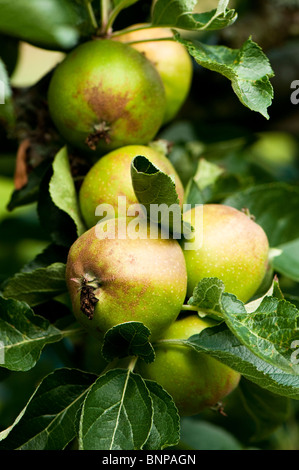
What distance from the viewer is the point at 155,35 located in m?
0.90

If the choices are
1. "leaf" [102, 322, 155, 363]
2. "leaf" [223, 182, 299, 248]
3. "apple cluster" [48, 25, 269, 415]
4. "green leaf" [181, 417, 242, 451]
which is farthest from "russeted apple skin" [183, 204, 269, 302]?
"green leaf" [181, 417, 242, 451]

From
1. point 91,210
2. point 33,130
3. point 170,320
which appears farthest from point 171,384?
point 33,130

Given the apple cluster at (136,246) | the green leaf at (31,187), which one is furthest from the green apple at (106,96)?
the green leaf at (31,187)

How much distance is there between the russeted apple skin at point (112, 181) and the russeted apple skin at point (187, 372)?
0.17 m

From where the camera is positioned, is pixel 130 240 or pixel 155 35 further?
pixel 155 35

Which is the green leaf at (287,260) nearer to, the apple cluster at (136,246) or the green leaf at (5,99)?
the apple cluster at (136,246)

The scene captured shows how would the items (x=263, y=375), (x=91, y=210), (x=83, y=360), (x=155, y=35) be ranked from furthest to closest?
1. (x=83, y=360)
2. (x=155, y=35)
3. (x=91, y=210)
4. (x=263, y=375)

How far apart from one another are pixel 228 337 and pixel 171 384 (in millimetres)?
93

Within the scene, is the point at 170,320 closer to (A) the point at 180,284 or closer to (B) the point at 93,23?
(A) the point at 180,284

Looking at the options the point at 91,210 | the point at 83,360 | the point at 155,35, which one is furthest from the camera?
the point at 83,360

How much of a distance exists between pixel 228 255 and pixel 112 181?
17 centimetres

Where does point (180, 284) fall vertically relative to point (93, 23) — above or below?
below

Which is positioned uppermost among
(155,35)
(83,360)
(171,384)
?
(155,35)

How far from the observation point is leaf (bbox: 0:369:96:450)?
67 centimetres
